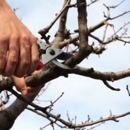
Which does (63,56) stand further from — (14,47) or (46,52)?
(14,47)

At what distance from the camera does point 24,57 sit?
4.21ft

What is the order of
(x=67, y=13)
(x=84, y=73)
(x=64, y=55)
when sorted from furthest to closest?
(x=67, y=13)
(x=84, y=73)
(x=64, y=55)

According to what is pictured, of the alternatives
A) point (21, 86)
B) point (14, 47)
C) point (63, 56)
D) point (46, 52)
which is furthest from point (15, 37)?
point (21, 86)

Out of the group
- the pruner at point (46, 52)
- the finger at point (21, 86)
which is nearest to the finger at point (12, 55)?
the pruner at point (46, 52)

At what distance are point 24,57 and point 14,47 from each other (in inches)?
2.5

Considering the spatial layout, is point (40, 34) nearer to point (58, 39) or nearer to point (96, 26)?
point (58, 39)

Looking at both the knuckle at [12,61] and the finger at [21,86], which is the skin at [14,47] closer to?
the knuckle at [12,61]

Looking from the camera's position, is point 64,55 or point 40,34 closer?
point 64,55

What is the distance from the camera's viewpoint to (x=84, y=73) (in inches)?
99.7

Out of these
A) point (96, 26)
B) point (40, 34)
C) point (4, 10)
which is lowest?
point (4, 10)

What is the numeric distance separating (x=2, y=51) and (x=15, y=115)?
2.46 metres

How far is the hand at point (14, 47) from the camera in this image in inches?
48.8

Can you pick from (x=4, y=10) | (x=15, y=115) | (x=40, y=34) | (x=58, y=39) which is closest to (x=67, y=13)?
(x=58, y=39)

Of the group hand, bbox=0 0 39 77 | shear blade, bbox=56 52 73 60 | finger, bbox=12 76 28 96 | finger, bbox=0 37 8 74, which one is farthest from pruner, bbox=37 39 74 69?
finger, bbox=0 37 8 74
